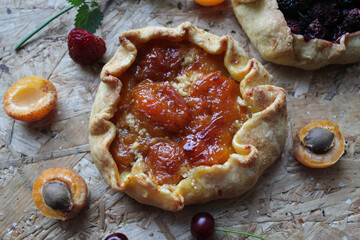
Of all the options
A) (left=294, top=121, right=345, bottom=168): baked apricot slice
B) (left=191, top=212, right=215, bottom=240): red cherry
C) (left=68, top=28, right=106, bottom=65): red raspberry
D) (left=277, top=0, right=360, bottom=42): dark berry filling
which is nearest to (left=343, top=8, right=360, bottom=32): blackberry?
(left=277, top=0, right=360, bottom=42): dark berry filling

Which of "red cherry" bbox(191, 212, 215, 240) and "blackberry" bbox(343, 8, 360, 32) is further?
"blackberry" bbox(343, 8, 360, 32)

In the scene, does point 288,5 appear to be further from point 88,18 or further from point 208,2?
point 88,18

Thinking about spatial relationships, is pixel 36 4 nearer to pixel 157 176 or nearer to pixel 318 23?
pixel 157 176

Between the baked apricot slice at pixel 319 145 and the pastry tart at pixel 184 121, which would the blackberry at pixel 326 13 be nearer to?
the pastry tart at pixel 184 121

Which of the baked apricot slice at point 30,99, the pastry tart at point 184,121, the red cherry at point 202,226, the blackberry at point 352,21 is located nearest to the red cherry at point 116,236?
the pastry tart at point 184,121

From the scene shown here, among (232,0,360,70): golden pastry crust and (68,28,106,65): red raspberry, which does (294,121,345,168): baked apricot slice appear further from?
(68,28,106,65): red raspberry

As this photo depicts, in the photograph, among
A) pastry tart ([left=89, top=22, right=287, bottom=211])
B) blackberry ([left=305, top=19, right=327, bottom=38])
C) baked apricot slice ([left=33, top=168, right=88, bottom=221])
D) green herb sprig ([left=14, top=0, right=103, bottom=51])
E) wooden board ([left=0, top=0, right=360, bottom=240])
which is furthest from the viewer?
green herb sprig ([left=14, top=0, right=103, bottom=51])

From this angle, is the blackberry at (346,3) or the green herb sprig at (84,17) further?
the green herb sprig at (84,17)
